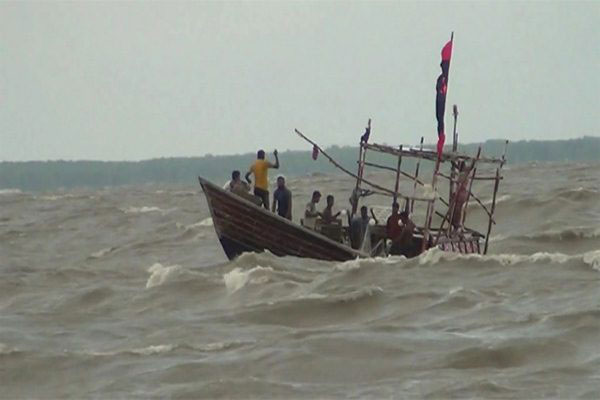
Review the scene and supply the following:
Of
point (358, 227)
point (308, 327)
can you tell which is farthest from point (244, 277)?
point (308, 327)

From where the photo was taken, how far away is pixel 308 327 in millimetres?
18797

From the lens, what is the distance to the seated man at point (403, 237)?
2492 centimetres

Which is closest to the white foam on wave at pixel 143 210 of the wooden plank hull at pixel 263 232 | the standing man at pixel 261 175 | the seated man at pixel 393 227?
the standing man at pixel 261 175

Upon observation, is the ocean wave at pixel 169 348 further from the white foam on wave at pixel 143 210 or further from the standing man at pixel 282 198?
the white foam on wave at pixel 143 210

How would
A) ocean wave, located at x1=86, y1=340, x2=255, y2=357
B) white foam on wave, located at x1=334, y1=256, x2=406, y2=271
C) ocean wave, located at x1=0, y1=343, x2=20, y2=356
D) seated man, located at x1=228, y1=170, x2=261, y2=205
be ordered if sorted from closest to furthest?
ocean wave, located at x1=86, y1=340, x2=255, y2=357 < ocean wave, located at x1=0, y1=343, x2=20, y2=356 < white foam on wave, located at x1=334, y1=256, x2=406, y2=271 < seated man, located at x1=228, y1=170, x2=261, y2=205

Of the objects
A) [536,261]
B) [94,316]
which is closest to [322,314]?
[94,316]

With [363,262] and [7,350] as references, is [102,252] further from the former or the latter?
[7,350]

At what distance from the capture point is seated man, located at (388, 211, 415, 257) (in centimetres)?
2492

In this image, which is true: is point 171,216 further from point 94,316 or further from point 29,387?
point 29,387

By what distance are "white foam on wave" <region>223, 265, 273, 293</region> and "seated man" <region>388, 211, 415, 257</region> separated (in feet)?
9.19

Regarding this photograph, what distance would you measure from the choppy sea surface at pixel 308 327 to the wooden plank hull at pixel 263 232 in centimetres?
28

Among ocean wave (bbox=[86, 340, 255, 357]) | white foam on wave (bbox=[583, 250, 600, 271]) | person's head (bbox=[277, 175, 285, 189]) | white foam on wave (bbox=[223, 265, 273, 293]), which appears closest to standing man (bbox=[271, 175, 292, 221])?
person's head (bbox=[277, 175, 285, 189])

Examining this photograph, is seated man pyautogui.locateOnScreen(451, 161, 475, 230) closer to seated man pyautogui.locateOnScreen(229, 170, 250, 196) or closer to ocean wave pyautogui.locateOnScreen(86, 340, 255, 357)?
seated man pyautogui.locateOnScreen(229, 170, 250, 196)

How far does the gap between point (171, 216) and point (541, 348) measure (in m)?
37.7
